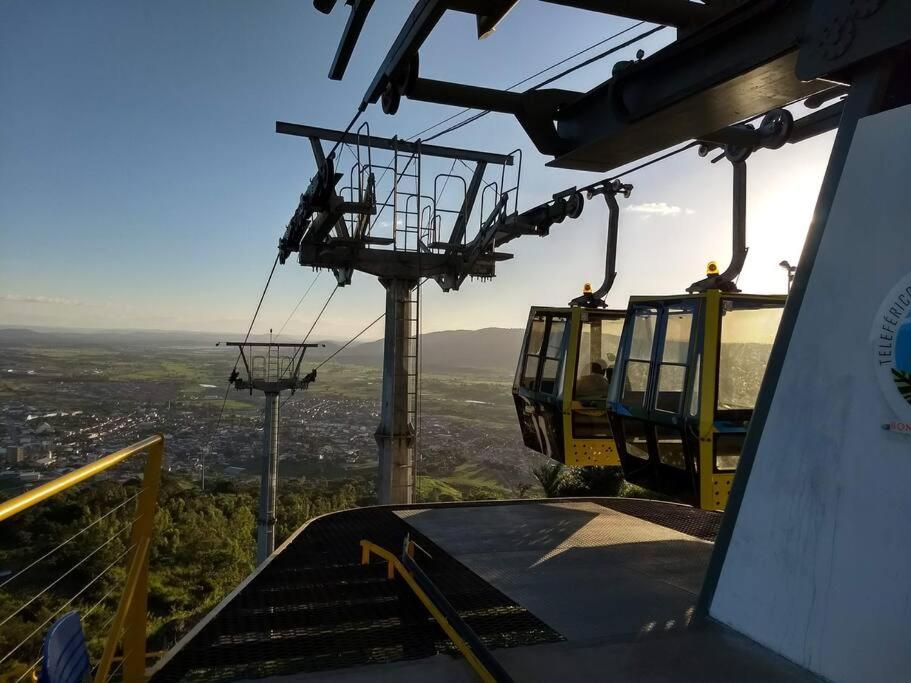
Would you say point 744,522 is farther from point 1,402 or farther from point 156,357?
point 156,357

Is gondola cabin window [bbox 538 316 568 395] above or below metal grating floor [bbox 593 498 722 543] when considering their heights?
above

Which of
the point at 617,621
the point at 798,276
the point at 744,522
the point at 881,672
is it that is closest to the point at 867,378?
the point at 798,276

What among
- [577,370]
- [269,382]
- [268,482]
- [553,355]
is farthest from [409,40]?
[268,482]

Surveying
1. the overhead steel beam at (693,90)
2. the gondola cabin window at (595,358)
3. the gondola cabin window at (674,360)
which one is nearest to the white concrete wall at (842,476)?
the overhead steel beam at (693,90)

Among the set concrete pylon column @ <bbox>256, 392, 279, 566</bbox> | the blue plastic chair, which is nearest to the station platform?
the blue plastic chair

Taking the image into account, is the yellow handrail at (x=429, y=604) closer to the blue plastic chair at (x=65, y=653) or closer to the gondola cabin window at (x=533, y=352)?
the blue plastic chair at (x=65, y=653)

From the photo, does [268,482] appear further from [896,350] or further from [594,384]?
Answer: [896,350]

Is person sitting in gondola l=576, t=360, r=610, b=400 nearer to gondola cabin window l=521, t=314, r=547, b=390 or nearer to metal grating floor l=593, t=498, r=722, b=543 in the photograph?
gondola cabin window l=521, t=314, r=547, b=390
